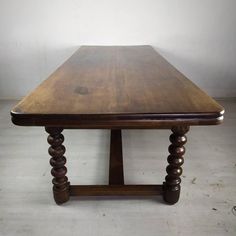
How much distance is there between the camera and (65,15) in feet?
8.64

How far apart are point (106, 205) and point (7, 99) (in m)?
2.26

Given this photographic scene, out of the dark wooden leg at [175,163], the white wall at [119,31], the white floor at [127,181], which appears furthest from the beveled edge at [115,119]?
the white wall at [119,31]

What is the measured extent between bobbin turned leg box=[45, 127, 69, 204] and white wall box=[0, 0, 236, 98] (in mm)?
1913

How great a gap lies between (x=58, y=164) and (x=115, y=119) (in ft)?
1.54

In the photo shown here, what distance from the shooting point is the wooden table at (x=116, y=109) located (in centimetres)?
87

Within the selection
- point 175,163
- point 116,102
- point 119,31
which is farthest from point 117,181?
point 119,31

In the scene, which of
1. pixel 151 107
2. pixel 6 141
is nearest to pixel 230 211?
pixel 151 107

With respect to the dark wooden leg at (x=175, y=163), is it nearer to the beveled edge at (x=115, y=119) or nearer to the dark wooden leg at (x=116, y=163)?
the beveled edge at (x=115, y=119)

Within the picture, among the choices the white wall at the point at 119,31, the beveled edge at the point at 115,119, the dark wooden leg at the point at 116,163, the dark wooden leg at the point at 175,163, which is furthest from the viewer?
the white wall at the point at 119,31

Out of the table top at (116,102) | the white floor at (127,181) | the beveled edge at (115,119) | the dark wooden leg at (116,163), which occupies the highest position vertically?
the table top at (116,102)

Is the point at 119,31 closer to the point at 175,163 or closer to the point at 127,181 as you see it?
the point at 127,181

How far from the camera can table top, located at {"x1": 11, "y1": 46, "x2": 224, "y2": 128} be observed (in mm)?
866

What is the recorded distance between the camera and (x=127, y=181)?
4.88 ft

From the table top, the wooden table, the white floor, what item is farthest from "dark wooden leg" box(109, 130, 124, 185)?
the table top
